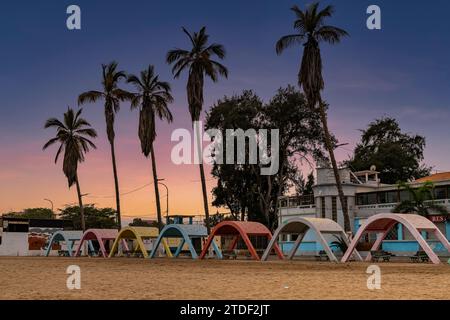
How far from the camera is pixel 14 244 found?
92812 mm

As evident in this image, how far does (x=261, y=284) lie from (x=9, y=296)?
25.8 ft

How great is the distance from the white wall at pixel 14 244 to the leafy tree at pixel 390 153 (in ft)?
159

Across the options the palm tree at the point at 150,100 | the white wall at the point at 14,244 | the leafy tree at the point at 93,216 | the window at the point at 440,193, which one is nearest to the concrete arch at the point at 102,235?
the palm tree at the point at 150,100

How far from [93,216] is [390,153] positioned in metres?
64.7

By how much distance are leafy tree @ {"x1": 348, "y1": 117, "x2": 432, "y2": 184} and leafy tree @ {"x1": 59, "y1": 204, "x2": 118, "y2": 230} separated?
2025 inches

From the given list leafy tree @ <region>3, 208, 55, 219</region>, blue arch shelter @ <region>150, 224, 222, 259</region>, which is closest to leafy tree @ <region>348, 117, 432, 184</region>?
blue arch shelter @ <region>150, 224, 222, 259</region>

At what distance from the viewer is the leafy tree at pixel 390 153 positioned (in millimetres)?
81500

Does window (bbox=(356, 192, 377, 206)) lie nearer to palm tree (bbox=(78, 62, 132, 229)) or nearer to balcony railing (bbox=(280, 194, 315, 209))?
balcony railing (bbox=(280, 194, 315, 209))

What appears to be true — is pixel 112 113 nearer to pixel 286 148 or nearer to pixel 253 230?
pixel 286 148

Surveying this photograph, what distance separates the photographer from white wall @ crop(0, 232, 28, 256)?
91125 millimetres

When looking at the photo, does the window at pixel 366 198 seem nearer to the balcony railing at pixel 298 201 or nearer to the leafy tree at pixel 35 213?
the balcony railing at pixel 298 201

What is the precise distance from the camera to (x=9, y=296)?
1692 centimetres
